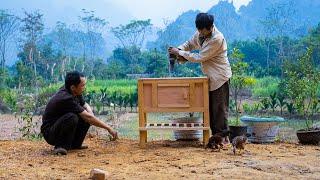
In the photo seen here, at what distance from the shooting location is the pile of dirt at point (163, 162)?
4.28 m

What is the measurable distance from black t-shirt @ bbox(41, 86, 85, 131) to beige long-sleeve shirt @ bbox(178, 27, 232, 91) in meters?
1.24

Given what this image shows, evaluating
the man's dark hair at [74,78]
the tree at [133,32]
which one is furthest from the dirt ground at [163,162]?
the tree at [133,32]

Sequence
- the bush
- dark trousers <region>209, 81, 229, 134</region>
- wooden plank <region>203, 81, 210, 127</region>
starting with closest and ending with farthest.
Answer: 1. wooden plank <region>203, 81, 210, 127</region>
2. dark trousers <region>209, 81, 229, 134</region>
3. the bush

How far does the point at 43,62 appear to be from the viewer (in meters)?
31.8

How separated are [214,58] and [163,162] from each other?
4.99 ft

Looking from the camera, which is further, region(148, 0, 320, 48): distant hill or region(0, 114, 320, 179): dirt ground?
region(148, 0, 320, 48): distant hill

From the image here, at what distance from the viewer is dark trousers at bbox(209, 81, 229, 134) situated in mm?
5820

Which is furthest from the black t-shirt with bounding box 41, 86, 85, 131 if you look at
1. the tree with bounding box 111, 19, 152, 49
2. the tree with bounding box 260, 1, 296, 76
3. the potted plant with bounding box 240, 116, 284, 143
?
the tree with bounding box 111, 19, 152, 49

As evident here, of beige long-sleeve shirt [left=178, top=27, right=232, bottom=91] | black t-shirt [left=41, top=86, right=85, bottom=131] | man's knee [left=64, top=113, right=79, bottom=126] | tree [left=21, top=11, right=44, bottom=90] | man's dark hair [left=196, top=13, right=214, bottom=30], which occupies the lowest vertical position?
man's knee [left=64, top=113, right=79, bottom=126]

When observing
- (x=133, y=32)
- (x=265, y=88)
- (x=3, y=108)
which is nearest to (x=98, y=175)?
(x=3, y=108)

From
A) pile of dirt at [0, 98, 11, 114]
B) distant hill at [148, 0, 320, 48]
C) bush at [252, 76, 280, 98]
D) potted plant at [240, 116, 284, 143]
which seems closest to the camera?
potted plant at [240, 116, 284, 143]

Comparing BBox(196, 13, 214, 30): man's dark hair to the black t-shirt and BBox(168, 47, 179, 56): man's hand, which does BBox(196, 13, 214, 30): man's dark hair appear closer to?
BBox(168, 47, 179, 56): man's hand

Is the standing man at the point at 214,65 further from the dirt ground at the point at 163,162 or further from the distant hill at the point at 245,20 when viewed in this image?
the distant hill at the point at 245,20

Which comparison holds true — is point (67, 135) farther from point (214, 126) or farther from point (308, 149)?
point (308, 149)
